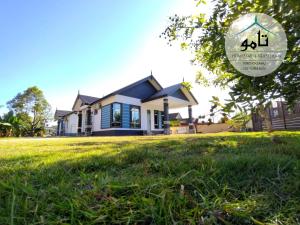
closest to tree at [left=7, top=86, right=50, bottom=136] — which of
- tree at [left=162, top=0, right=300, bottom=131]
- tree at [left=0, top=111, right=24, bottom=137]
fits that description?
tree at [left=0, top=111, right=24, bottom=137]

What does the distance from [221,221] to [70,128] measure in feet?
88.1

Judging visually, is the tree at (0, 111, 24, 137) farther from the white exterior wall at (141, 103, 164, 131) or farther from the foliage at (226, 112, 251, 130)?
the foliage at (226, 112, 251, 130)

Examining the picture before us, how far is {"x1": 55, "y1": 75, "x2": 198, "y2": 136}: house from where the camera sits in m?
16.7

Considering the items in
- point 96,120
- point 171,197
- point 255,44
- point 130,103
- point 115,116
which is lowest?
point 171,197

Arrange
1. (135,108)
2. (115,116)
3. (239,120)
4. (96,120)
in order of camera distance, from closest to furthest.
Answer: (239,120) < (115,116) < (135,108) < (96,120)

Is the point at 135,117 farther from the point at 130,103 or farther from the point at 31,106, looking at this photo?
the point at 31,106

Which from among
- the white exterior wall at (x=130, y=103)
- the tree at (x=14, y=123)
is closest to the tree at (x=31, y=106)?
the tree at (x=14, y=123)

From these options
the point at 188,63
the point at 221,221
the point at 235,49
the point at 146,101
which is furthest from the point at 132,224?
the point at 146,101

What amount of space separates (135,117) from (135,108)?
81 centimetres

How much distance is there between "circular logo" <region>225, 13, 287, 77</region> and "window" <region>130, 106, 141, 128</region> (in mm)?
15496

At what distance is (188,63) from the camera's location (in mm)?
5312

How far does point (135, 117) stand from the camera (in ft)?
59.1

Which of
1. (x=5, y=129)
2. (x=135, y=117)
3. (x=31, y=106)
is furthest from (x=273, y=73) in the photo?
(x=31, y=106)

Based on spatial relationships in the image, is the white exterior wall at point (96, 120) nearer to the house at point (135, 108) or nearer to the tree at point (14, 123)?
the house at point (135, 108)
